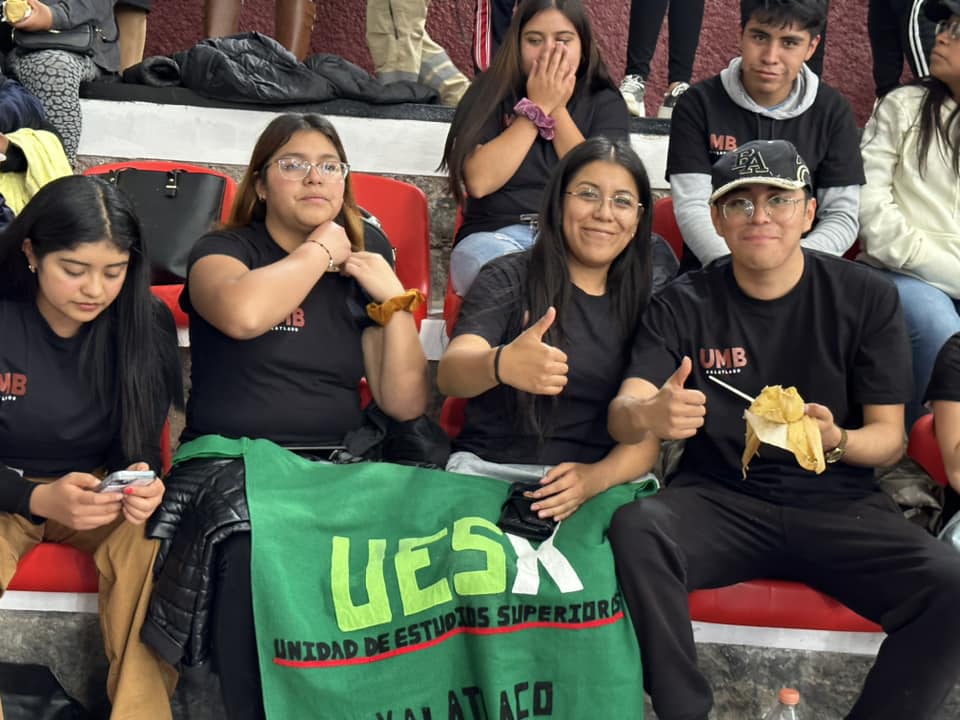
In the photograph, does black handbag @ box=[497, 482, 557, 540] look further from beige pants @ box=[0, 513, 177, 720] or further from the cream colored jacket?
the cream colored jacket

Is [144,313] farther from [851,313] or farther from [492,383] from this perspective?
[851,313]

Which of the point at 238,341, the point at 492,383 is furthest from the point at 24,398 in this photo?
the point at 492,383

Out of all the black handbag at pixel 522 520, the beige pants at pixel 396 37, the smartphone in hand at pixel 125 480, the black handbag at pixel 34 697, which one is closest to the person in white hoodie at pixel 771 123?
the black handbag at pixel 522 520

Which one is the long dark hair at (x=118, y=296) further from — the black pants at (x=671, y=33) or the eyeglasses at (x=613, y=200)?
the black pants at (x=671, y=33)

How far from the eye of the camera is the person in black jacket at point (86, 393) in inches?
77.4

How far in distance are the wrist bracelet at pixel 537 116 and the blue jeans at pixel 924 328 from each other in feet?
2.92

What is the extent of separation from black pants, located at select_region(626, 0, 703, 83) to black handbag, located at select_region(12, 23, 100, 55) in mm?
1759

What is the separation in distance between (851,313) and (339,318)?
1012 millimetres

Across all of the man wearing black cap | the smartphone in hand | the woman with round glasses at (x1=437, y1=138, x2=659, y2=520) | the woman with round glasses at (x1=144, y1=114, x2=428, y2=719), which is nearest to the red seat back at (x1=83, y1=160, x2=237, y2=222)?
the woman with round glasses at (x1=144, y1=114, x2=428, y2=719)

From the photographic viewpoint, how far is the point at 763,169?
216 centimetres

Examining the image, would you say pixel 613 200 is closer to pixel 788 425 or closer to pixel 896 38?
pixel 788 425

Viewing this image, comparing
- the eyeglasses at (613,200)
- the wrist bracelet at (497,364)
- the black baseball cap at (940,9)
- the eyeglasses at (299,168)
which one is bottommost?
the wrist bracelet at (497,364)

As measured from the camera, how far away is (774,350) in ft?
7.16

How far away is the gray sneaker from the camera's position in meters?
3.76
